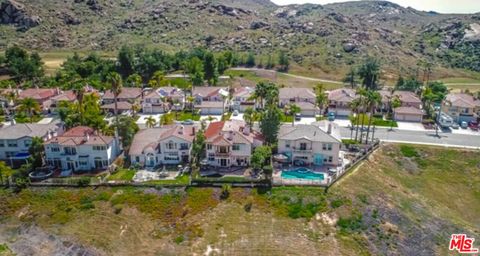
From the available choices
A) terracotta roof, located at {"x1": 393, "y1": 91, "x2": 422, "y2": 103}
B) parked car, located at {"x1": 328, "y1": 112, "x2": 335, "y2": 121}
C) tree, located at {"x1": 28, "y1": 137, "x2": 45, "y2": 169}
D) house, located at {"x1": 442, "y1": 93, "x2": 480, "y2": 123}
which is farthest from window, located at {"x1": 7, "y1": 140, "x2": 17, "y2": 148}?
house, located at {"x1": 442, "y1": 93, "x2": 480, "y2": 123}

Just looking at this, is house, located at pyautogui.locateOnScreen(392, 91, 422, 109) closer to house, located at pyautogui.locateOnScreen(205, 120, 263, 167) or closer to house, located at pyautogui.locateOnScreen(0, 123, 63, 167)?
house, located at pyautogui.locateOnScreen(205, 120, 263, 167)

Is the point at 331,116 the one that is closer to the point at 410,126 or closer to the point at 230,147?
the point at 410,126

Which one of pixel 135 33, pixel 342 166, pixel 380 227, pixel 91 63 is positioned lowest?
pixel 380 227

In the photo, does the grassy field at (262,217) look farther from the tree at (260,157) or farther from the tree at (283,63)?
the tree at (283,63)

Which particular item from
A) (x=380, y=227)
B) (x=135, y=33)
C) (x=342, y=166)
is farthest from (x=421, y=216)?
(x=135, y=33)

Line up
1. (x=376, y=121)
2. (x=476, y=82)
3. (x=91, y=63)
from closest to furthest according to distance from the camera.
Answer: (x=376, y=121)
(x=91, y=63)
(x=476, y=82)

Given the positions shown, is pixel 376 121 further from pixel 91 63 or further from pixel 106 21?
pixel 106 21
